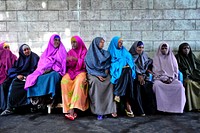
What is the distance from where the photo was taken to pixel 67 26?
483cm

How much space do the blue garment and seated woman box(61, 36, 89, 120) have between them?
0.16 m

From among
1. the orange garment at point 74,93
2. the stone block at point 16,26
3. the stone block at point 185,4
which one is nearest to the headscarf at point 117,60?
the orange garment at point 74,93

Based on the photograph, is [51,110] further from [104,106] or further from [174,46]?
[174,46]

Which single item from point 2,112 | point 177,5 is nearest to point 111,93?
point 2,112

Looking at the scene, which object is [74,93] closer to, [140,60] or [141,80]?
[141,80]

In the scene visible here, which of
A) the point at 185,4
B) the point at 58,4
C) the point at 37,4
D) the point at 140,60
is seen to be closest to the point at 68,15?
the point at 58,4

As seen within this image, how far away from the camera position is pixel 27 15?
4.82m

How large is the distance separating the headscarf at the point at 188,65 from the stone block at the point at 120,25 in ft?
3.93

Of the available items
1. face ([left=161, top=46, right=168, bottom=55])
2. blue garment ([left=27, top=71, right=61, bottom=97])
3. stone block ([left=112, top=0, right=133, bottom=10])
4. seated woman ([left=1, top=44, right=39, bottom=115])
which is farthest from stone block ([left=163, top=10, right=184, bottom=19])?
seated woman ([left=1, top=44, right=39, bottom=115])

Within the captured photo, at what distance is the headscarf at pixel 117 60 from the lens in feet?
12.1

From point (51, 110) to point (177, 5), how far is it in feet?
11.0

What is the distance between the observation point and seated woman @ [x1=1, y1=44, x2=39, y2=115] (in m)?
3.79

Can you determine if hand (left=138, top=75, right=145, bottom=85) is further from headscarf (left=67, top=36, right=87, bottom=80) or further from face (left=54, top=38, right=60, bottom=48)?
face (left=54, top=38, right=60, bottom=48)

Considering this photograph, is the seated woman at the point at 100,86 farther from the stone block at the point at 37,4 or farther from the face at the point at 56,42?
the stone block at the point at 37,4
